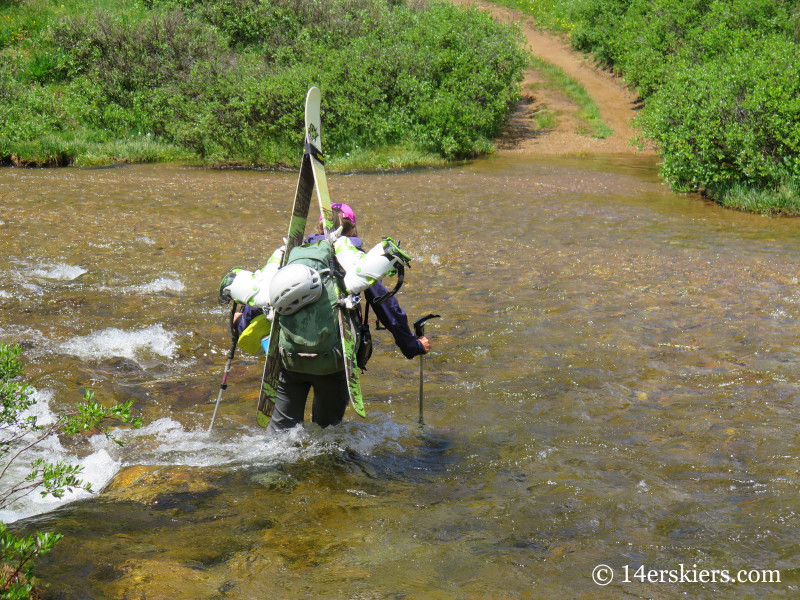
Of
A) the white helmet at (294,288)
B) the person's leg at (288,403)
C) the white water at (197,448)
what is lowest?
the white water at (197,448)

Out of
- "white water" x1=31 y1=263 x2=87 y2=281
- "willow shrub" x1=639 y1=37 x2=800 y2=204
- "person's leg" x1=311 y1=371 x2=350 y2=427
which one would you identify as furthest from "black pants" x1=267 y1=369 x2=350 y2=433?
"willow shrub" x1=639 y1=37 x2=800 y2=204

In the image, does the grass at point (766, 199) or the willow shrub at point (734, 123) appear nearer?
the grass at point (766, 199)

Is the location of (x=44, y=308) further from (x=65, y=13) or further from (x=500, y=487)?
(x=65, y=13)

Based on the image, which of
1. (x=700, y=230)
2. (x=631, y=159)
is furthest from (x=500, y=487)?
(x=631, y=159)

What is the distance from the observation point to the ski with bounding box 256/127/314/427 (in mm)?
5176

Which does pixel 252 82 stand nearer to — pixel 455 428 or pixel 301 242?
pixel 301 242

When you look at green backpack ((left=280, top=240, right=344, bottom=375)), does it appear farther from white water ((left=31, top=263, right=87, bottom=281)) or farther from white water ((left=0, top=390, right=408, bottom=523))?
white water ((left=31, top=263, right=87, bottom=281))

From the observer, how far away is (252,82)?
75.9 ft

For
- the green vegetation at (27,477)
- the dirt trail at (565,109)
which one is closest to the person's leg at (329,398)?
the green vegetation at (27,477)

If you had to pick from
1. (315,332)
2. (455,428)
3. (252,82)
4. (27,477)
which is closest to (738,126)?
(455,428)

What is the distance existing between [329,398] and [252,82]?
19.7 metres

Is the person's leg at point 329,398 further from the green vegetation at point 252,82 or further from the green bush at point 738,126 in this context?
the green vegetation at point 252,82

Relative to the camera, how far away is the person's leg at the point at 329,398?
5219 mm

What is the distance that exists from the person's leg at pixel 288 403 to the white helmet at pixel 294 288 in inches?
29.0
